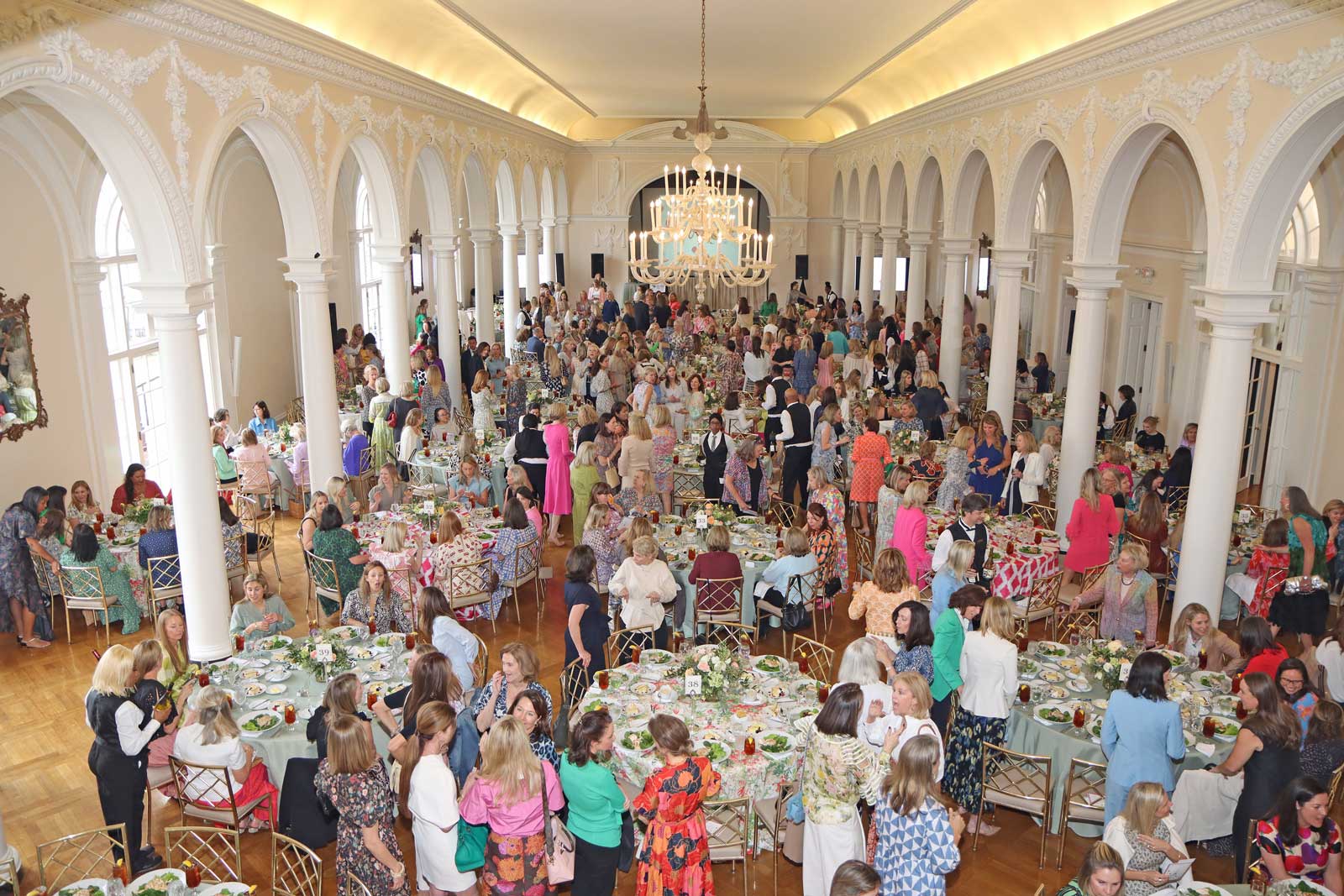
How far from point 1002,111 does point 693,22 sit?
416 cm

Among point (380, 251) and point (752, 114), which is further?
point (752, 114)

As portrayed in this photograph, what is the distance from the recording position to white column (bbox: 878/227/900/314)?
20500mm

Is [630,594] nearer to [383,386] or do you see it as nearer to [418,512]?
[418,512]

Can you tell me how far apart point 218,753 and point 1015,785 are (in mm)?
4754

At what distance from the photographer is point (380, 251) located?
41.9 ft

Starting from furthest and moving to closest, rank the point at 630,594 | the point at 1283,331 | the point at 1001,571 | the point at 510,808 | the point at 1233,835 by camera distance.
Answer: the point at 1283,331, the point at 1001,571, the point at 630,594, the point at 1233,835, the point at 510,808

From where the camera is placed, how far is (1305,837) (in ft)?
15.9

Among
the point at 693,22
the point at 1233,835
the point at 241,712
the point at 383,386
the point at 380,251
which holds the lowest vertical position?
the point at 1233,835

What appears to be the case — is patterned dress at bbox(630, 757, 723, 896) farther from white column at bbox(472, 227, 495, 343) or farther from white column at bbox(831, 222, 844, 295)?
white column at bbox(831, 222, 844, 295)

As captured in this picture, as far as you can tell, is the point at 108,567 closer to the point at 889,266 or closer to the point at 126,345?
the point at 126,345

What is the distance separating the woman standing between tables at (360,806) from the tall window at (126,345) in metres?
8.29

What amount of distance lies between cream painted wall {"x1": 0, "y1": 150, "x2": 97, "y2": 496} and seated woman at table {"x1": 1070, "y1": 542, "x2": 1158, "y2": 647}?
10.5m

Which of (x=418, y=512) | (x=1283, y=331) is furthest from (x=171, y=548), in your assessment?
(x=1283, y=331)

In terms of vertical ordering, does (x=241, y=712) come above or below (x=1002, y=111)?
below
